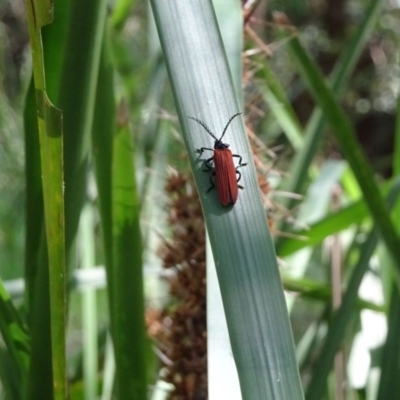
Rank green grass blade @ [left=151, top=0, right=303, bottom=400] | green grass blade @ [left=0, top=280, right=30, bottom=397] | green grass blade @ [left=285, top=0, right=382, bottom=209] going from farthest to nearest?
green grass blade @ [left=285, top=0, right=382, bottom=209], green grass blade @ [left=0, top=280, right=30, bottom=397], green grass blade @ [left=151, top=0, right=303, bottom=400]

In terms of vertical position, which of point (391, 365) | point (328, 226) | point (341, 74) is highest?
point (341, 74)

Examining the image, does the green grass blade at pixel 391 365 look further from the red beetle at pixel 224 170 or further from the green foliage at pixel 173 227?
the red beetle at pixel 224 170

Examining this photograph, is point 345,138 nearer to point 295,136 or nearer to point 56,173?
point 56,173

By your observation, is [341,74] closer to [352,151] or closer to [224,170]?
[352,151]

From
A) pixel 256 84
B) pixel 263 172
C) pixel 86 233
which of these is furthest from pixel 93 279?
pixel 256 84

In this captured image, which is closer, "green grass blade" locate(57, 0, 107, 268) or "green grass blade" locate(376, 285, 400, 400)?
"green grass blade" locate(57, 0, 107, 268)

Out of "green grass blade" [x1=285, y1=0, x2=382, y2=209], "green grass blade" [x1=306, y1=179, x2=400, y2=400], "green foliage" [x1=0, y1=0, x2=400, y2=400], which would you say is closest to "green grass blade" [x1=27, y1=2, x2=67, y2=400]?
"green foliage" [x1=0, y1=0, x2=400, y2=400]

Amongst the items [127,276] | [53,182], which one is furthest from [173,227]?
[53,182]

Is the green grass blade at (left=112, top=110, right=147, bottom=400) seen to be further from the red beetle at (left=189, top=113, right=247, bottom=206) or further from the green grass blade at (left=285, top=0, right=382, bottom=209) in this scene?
the green grass blade at (left=285, top=0, right=382, bottom=209)
